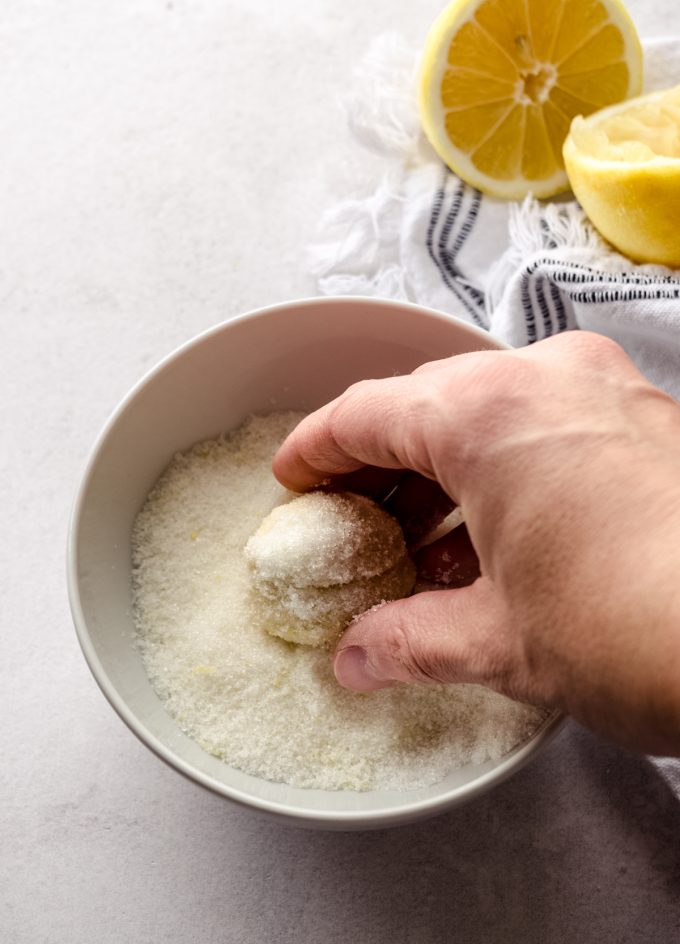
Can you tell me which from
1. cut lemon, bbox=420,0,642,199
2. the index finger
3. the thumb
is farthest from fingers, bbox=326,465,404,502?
cut lemon, bbox=420,0,642,199

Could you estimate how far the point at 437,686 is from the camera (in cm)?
75

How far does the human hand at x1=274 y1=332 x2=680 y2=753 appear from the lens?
524mm

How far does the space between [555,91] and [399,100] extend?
6.6 inches

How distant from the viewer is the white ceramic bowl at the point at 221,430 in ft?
2.22

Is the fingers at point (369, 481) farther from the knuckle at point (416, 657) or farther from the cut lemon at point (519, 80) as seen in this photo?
the cut lemon at point (519, 80)

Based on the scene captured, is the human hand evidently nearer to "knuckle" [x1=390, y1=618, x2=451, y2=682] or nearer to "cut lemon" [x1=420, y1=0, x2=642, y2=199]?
"knuckle" [x1=390, y1=618, x2=451, y2=682]

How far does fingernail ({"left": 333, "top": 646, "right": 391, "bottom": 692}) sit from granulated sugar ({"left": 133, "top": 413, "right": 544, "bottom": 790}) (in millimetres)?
42

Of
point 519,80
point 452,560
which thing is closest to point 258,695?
point 452,560

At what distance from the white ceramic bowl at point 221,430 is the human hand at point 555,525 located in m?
0.11

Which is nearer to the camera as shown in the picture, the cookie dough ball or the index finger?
the index finger

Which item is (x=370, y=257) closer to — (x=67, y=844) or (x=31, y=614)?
(x=31, y=614)

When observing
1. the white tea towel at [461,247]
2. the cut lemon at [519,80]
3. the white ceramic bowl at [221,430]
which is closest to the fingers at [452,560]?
the white ceramic bowl at [221,430]

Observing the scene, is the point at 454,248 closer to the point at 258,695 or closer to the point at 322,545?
the point at 322,545

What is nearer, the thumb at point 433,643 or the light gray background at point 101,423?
the thumb at point 433,643
